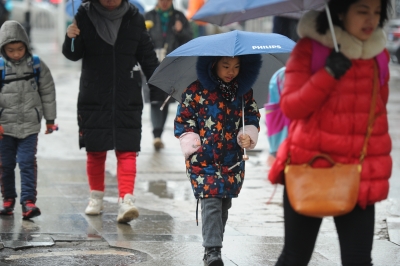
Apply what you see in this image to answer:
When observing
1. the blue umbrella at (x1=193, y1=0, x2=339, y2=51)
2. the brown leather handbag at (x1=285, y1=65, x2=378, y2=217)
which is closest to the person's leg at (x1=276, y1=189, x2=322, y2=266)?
the brown leather handbag at (x1=285, y1=65, x2=378, y2=217)

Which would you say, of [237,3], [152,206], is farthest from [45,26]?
[237,3]

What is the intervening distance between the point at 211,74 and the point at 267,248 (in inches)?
57.0

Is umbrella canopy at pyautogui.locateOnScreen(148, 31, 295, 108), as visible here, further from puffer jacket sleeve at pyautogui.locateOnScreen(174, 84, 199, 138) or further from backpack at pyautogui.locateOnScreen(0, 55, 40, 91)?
backpack at pyautogui.locateOnScreen(0, 55, 40, 91)

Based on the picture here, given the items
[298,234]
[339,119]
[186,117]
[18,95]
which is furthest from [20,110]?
[339,119]

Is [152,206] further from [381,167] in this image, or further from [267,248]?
[381,167]

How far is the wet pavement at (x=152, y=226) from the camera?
588 cm

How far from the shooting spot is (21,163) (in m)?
6.97

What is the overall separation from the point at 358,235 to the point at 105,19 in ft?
11.7

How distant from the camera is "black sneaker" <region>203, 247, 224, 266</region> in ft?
17.5

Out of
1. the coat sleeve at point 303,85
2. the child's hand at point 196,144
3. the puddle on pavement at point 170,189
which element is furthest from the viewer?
the puddle on pavement at point 170,189

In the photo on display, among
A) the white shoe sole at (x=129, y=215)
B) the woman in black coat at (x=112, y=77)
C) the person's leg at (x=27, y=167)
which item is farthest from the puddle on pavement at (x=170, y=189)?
the person's leg at (x=27, y=167)

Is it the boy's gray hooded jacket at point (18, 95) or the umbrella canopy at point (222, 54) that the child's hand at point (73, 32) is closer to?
the boy's gray hooded jacket at point (18, 95)

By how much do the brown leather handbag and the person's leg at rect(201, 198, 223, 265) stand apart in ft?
4.69

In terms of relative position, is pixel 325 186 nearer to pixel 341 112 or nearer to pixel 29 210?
pixel 341 112
